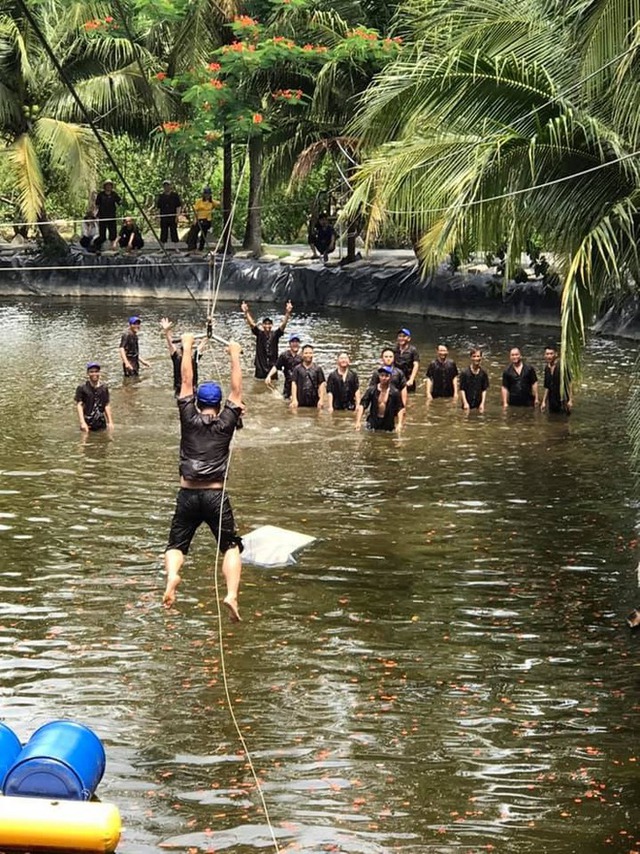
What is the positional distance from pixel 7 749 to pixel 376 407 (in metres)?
12.3

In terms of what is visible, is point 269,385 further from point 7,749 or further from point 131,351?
point 7,749

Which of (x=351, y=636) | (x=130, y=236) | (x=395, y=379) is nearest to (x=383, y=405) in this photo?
(x=395, y=379)

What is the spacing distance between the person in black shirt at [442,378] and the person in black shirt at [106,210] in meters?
18.8

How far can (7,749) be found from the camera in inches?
353

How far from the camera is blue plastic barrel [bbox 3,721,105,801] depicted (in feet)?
28.0

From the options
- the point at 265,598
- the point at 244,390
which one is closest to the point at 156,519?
the point at 265,598

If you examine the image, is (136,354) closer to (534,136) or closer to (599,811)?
(534,136)

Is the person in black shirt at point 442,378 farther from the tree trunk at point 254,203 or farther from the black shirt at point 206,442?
the tree trunk at point 254,203

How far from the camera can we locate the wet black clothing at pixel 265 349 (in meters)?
25.2

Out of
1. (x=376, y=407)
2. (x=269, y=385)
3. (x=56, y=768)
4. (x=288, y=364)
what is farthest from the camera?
(x=269, y=385)

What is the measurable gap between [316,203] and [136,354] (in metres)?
13.4

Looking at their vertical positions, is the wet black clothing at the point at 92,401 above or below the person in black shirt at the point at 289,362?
below

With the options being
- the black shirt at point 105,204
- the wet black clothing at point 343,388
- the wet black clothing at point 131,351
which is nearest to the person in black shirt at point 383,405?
the wet black clothing at point 343,388

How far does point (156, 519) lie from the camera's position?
16.0 m
